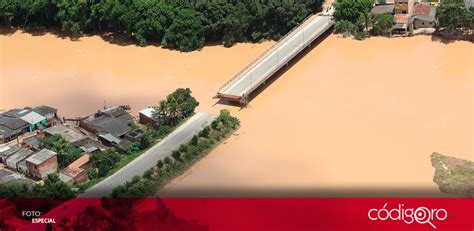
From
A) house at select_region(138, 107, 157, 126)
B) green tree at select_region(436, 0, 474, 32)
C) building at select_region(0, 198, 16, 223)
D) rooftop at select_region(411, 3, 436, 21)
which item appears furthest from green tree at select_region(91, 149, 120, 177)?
rooftop at select_region(411, 3, 436, 21)

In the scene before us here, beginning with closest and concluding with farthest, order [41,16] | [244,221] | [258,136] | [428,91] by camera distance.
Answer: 1. [244,221]
2. [258,136]
3. [428,91]
4. [41,16]

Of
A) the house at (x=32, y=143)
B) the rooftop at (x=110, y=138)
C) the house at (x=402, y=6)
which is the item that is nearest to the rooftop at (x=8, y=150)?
the house at (x=32, y=143)

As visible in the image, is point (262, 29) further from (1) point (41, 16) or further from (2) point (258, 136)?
(1) point (41, 16)

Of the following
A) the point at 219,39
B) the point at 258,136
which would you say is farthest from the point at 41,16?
the point at 258,136

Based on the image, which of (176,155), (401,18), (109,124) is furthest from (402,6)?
(109,124)

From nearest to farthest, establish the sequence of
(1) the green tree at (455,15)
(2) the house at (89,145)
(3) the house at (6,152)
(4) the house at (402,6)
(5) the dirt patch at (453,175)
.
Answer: (5) the dirt patch at (453,175) → (3) the house at (6,152) → (2) the house at (89,145) → (1) the green tree at (455,15) → (4) the house at (402,6)

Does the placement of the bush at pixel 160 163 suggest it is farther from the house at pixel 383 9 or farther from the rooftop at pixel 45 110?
the house at pixel 383 9

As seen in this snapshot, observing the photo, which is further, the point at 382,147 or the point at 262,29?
the point at 262,29
